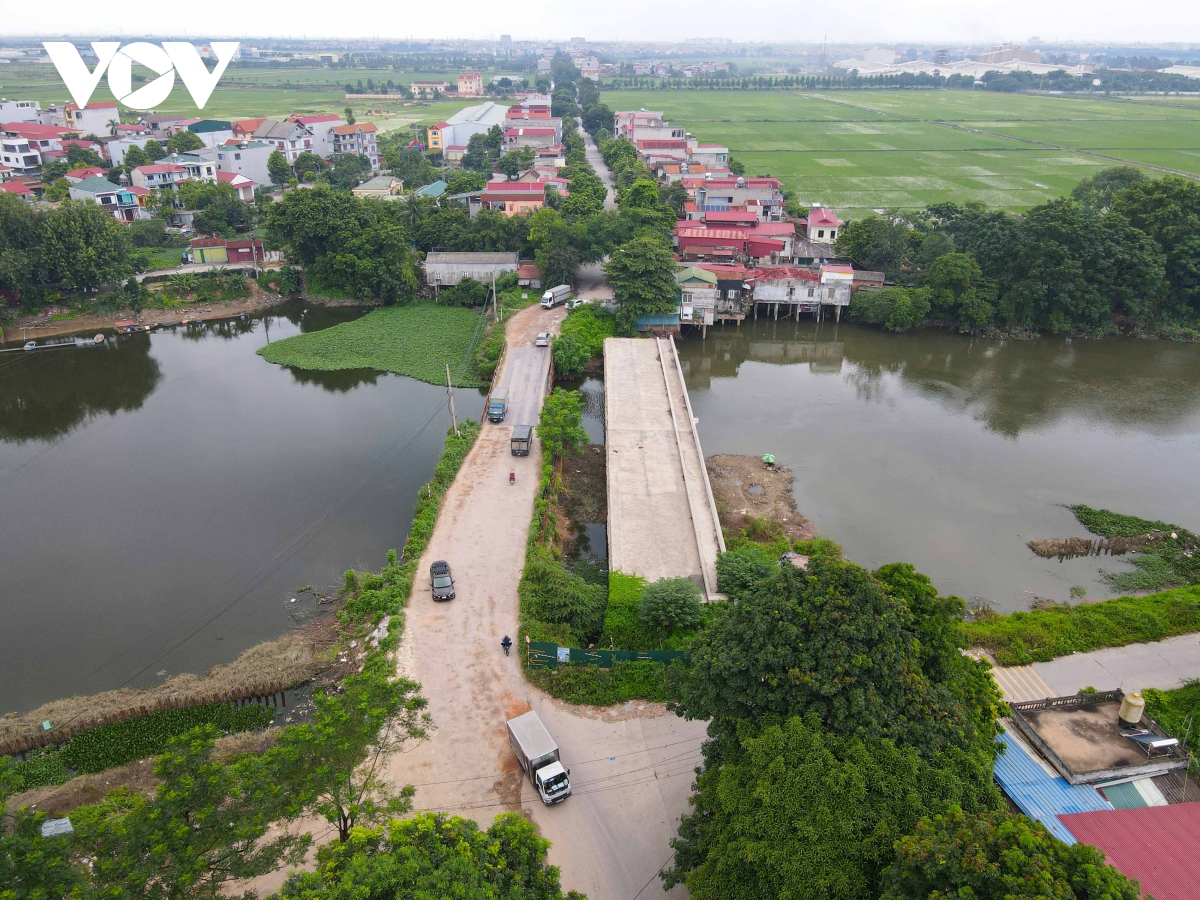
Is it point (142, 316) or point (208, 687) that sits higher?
point (142, 316)

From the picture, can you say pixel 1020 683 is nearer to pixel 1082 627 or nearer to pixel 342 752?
pixel 1082 627

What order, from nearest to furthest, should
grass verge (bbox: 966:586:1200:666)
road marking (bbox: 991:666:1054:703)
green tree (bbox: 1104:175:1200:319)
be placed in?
road marking (bbox: 991:666:1054:703)
grass verge (bbox: 966:586:1200:666)
green tree (bbox: 1104:175:1200:319)

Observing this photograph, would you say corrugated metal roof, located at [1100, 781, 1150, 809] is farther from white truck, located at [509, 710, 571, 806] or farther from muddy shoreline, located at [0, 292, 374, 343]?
muddy shoreline, located at [0, 292, 374, 343]

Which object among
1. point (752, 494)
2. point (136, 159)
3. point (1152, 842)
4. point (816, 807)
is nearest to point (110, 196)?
point (136, 159)

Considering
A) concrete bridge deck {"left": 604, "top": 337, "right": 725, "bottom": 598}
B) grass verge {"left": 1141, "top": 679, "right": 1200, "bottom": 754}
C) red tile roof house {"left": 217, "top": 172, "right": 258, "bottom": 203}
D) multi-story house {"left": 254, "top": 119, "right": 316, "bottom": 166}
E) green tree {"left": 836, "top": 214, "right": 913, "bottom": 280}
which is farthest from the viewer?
multi-story house {"left": 254, "top": 119, "right": 316, "bottom": 166}

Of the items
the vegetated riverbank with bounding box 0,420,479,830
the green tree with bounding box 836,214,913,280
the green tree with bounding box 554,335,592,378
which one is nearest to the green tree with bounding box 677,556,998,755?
the vegetated riverbank with bounding box 0,420,479,830

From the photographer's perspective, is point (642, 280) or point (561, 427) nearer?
point (561, 427)
